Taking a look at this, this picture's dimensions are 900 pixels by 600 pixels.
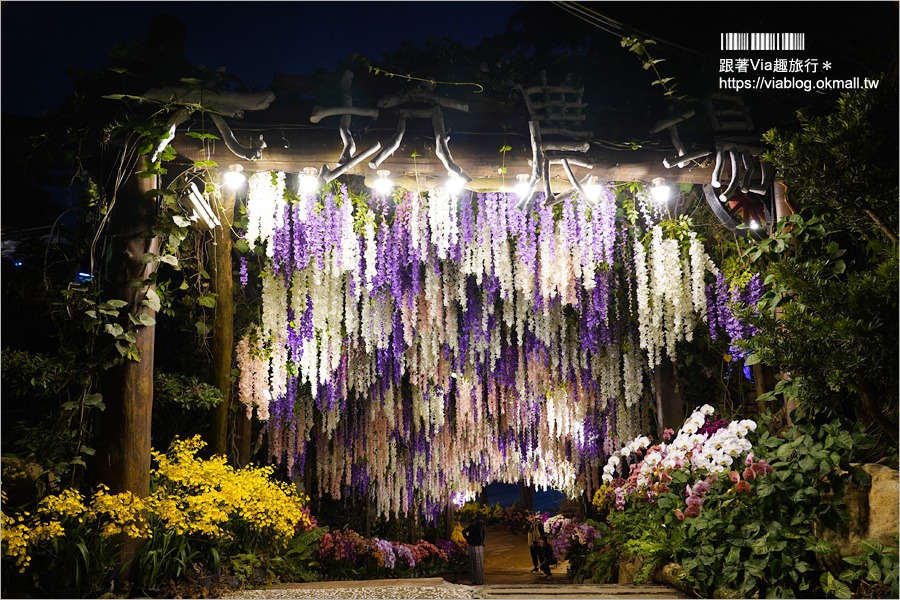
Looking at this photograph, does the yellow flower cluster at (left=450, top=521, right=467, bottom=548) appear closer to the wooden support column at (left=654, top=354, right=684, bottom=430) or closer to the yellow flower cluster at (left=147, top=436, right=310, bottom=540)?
the wooden support column at (left=654, top=354, right=684, bottom=430)

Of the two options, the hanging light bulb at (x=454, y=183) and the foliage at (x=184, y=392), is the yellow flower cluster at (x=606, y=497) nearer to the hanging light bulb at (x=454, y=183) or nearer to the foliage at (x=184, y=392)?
the hanging light bulb at (x=454, y=183)

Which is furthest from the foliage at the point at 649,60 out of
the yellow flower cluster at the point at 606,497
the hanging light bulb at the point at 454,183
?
the yellow flower cluster at the point at 606,497

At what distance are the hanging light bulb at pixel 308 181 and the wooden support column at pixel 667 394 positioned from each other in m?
4.07

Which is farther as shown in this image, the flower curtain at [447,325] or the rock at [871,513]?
the flower curtain at [447,325]

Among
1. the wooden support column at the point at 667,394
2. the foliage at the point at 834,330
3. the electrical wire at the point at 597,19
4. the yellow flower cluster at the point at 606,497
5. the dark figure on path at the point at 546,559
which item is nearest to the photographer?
the foliage at the point at 834,330

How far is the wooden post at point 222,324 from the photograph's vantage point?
4812mm

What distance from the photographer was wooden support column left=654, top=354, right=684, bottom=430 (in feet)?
20.8

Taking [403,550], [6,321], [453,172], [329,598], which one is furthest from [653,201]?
[403,550]

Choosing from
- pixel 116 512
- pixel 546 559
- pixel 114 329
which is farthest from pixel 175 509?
pixel 546 559

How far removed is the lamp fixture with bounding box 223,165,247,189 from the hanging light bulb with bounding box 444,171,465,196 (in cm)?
→ 136

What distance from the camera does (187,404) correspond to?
14.6ft

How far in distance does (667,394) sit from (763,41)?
3.64 m

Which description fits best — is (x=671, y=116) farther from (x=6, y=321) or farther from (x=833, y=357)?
(x=6, y=321)

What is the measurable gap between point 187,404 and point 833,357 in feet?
13.4
